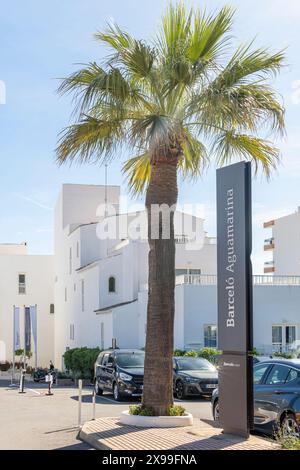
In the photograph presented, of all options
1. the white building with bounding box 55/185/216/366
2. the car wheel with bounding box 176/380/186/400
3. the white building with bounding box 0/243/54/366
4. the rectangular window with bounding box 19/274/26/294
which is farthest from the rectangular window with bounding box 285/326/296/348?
the rectangular window with bounding box 19/274/26/294

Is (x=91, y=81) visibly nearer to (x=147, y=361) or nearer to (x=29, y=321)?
(x=147, y=361)

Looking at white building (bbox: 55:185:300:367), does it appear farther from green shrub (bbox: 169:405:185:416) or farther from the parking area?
green shrub (bbox: 169:405:185:416)

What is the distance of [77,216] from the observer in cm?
6144

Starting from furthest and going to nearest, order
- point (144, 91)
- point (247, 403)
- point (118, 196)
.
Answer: point (118, 196)
point (144, 91)
point (247, 403)

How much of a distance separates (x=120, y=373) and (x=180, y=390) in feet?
6.60

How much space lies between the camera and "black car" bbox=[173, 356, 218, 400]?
82.7 feet

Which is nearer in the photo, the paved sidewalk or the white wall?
the paved sidewalk

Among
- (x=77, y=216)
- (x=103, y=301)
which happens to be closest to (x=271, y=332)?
(x=103, y=301)

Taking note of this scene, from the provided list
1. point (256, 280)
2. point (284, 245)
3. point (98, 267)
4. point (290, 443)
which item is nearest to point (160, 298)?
point (290, 443)

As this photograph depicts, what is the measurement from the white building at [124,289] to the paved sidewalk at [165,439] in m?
21.4

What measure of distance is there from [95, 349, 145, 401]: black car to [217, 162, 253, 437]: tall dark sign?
442 inches

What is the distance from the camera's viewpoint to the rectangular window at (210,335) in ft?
121

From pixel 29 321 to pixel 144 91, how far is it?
34.8m

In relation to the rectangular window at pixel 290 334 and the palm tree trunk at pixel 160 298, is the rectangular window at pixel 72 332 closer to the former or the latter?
the rectangular window at pixel 290 334
